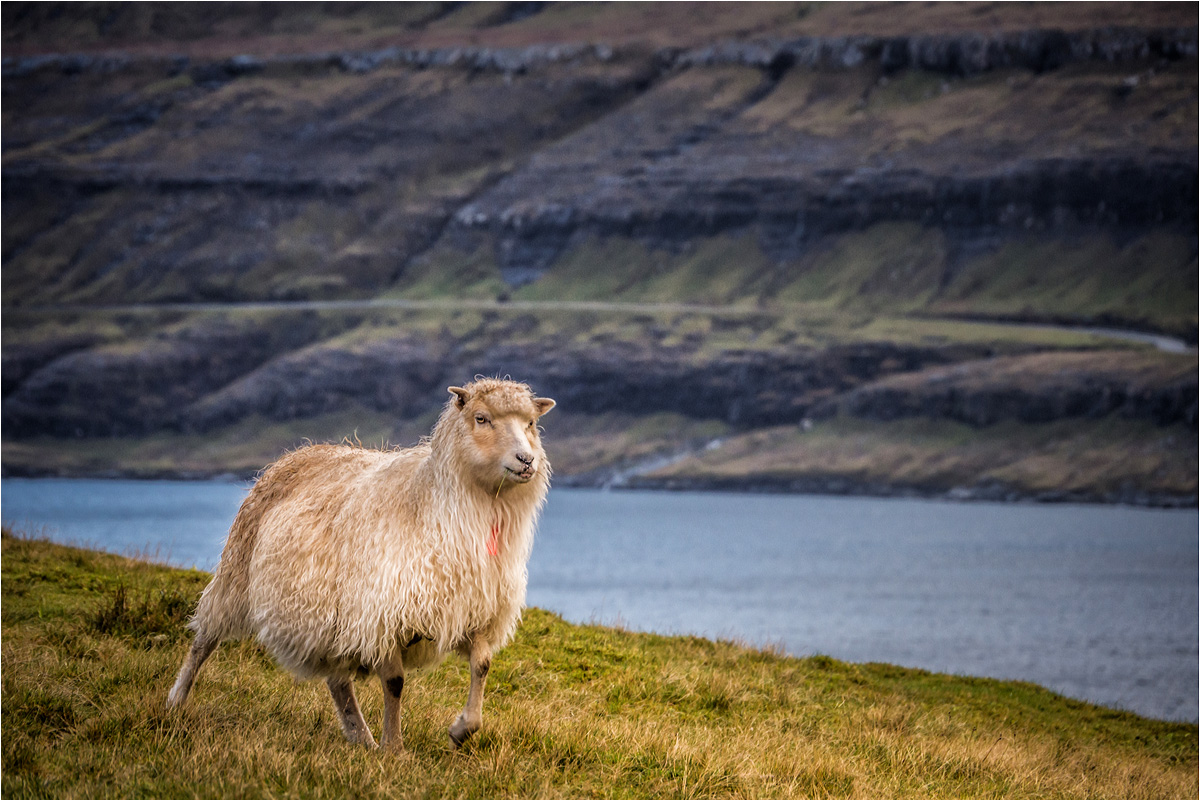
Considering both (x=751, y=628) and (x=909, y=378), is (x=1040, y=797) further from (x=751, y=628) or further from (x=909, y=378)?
(x=909, y=378)

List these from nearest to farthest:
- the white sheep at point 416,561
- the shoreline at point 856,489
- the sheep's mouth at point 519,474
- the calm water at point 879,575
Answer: the sheep's mouth at point 519,474
the white sheep at point 416,561
the calm water at point 879,575
the shoreline at point 856,489

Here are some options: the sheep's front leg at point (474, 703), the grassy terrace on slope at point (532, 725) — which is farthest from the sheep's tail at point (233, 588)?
the sheep's front leg at point (474, 703)

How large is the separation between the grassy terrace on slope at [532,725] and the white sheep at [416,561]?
614 millimetres

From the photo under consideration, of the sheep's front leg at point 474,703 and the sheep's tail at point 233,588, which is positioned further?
the sheep's tail at point 233,588

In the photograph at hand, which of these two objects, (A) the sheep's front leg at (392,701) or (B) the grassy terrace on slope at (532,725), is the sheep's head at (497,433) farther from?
(B) the grassy terrace on slope at (532,725)

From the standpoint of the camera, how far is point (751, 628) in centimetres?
5244

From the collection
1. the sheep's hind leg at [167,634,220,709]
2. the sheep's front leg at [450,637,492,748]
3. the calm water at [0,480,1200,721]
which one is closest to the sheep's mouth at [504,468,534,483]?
the sheep's front leg at [450,637,492,748]

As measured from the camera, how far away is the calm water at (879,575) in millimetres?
47688

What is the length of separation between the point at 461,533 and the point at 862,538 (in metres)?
109

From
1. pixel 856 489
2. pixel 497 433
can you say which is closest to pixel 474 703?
pixel 497 433

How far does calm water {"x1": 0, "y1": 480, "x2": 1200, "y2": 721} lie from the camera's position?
156 feet

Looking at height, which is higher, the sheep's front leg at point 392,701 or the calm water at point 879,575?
the sheep's front leg at point 392,701

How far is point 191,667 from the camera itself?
927 centimetres

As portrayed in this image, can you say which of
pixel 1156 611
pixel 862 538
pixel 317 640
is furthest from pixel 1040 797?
pixel 862 538
